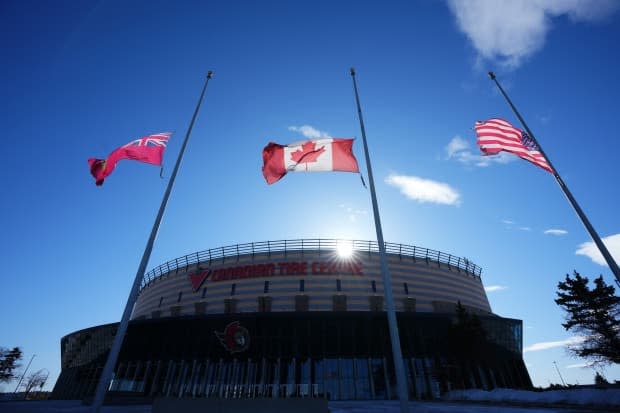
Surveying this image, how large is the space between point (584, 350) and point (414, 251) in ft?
73.5

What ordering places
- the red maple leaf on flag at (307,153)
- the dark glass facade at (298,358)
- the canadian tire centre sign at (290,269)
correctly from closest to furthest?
the red maple leaf on flag at (307,153) < the dark glass facade at (298,358) < the canadian tire centre sign at (290,269)

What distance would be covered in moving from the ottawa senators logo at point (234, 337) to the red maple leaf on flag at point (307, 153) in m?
22.2

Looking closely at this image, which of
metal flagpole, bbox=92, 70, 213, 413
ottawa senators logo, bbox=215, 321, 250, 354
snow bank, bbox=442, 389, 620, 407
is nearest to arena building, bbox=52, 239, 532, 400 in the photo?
ottawa senators logo, bbox=215, 321, 250, 354

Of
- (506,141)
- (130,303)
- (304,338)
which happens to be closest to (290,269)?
(304,338)

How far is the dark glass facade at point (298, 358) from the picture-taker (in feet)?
98.0

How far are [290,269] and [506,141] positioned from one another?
28230mm

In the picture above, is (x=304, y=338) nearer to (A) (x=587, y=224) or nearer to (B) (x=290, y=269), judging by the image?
(B) (x=290, y=269)

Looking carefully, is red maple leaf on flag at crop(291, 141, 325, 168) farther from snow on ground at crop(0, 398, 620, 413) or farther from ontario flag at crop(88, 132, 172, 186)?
snow on ground at crop(0, 398, 620, 413)

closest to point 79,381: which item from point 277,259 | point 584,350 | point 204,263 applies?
point 204,263

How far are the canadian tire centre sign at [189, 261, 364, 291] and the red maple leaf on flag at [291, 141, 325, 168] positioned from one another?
82.3 feet

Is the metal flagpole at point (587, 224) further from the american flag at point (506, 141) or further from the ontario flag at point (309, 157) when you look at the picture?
the ontario flag at point (309, 157)

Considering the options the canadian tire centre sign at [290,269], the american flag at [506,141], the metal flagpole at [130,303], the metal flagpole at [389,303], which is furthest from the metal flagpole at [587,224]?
the canadian tire centre sign at [290,269]

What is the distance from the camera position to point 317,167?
16.0 metres

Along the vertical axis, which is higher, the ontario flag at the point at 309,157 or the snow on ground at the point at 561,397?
the ontario flag at the point at 309,157
